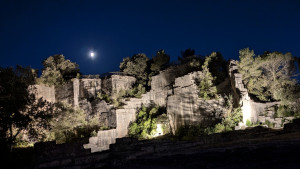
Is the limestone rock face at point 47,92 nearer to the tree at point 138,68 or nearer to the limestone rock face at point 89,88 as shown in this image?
the limestone rock face at point 89,88

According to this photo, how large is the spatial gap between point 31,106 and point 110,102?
30.9ft

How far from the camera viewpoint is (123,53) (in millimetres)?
115125

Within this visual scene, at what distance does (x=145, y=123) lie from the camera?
56.1 feet

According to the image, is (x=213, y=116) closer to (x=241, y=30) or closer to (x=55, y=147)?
(x=55, y=147)

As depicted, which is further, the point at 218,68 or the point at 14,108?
the point at 218,68

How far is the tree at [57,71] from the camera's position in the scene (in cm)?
2230

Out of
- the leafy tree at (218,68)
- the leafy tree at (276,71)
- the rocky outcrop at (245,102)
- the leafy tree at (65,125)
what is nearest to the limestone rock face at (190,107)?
the rocky outcrop at (245,102)

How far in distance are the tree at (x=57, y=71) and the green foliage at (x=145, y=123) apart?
9.53 m

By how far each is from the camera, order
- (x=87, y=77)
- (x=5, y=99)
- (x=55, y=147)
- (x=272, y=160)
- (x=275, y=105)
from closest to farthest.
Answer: (x=272, y=160) < (x=5, y=99) < (x=55, y=147) < (x=275, y=105) < (x=87, y=77)

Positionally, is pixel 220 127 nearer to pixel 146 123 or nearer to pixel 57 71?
pixel 146 123

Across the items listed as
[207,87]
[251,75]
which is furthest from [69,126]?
[251,75]

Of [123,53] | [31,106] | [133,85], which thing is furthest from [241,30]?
[31,106]

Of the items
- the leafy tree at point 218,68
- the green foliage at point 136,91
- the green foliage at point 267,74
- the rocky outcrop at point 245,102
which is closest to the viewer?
the rocky outcrop at point 245,102

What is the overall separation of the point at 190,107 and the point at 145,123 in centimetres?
381
